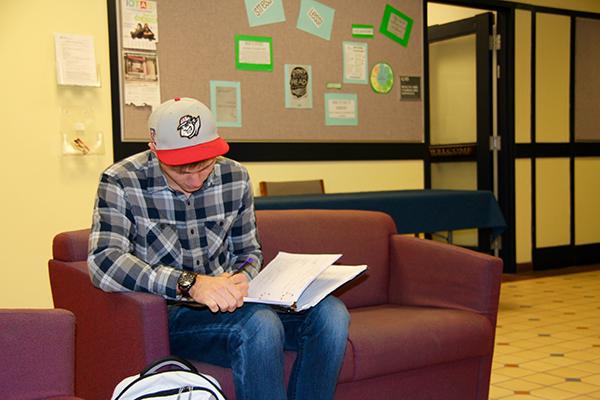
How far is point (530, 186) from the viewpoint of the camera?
249 inches

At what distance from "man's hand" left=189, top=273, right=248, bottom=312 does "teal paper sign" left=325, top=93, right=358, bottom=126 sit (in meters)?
2.84

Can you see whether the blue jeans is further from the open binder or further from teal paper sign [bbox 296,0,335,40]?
teal paper sign [bbox 296,0,335,40]

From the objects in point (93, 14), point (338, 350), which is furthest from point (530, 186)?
point (338, 350)

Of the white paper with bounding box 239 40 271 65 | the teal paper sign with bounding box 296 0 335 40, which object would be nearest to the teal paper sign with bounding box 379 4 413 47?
the teal paper sign with bounding box 296 0 335 40

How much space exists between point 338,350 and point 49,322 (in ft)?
2.80

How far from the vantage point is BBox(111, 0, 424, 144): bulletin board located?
4141 mm

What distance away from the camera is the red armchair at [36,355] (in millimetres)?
1584

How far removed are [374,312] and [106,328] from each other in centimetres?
99

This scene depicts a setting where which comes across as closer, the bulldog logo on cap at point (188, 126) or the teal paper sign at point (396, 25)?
the bulldog logo on cap at point (188, 126)

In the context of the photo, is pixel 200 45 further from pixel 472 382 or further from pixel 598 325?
pixel 598 325

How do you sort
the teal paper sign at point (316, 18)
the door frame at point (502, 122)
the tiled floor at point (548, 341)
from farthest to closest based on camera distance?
the door frame at point (502, 122) → the teal paper sign at point (316, 18) → the tiled floor at point (548, 341)

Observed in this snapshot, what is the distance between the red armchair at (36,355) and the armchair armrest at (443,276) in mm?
1474

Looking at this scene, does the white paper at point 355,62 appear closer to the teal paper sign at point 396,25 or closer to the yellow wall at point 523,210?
the teal paper sign at point 396,25

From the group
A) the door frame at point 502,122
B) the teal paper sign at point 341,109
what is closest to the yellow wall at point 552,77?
the door frame at point 502,122
